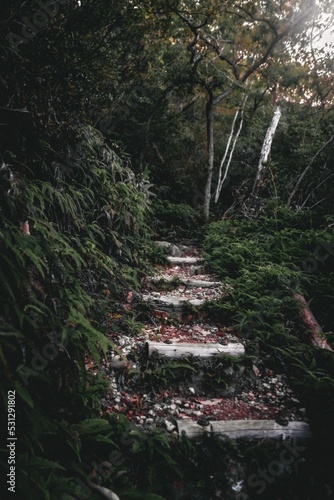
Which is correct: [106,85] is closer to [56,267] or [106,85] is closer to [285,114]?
[56,267]

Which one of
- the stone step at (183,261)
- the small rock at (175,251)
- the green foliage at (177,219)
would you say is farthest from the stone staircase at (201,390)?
the green foliage at (177,219)

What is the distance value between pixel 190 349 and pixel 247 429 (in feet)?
3.40

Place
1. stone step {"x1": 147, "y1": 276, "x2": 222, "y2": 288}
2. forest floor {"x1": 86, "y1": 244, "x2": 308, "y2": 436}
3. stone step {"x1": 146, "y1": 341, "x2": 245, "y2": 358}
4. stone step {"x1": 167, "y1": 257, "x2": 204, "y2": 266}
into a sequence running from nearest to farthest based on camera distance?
forest floor {"x1": 86, "y1": 244, "x2": 308, "y2": 436} → stone step {"x1": 146, "y1": 341, "x2": 245, "y2": 358} → stone step {"x1": 147, "y1": 276, "x2": 222, "y2": 288} → stone step {"x1": 167, "y1": 257, "x2": 204, "y2": 266}

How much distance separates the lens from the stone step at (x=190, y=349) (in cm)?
337

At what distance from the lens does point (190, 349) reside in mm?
3434

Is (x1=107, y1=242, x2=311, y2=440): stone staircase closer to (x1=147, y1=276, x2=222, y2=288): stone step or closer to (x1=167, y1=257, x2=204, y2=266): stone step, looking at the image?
(x1=147, y1=276, x2=222, y2=288): stone step

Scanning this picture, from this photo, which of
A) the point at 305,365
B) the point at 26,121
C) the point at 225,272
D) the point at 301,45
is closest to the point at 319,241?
the point at 225,272

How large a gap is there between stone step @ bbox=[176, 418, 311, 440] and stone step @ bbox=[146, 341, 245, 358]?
2.59 feet

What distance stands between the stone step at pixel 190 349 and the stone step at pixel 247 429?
31.0 inches

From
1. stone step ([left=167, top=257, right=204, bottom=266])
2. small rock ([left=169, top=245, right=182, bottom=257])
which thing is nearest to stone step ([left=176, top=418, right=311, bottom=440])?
stone step ([left=167, top=257, right=204, bottom=266])

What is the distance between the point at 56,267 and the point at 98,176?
2713 mm

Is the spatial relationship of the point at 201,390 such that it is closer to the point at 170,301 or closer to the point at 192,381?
the point at 192,381

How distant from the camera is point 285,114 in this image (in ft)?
43.3

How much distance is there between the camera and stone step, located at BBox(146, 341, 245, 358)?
337 cm
